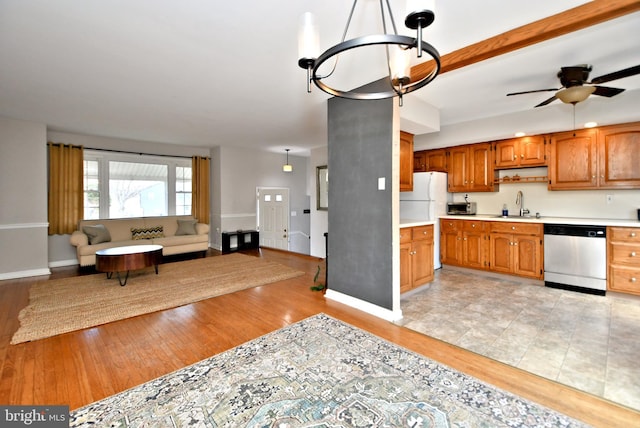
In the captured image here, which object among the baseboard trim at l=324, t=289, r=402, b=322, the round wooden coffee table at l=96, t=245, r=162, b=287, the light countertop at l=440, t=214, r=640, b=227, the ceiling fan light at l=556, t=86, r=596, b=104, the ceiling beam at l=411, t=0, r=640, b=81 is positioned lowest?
the baseboard trim at l=324, t=289, r=402, b=322

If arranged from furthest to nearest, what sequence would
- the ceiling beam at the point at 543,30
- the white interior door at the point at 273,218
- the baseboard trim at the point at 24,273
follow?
the white interior door at the point at 273,218 < the baseboard trim at the point at 24,273 < the ceiling beam at the point at 543,30

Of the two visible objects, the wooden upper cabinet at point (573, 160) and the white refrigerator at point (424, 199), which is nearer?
the wooden upper cabinet at point (573, 160)

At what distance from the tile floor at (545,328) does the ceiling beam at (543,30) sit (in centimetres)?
242

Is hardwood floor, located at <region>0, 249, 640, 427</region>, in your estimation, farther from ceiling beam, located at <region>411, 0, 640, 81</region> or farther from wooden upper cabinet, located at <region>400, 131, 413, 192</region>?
ceiling beam, located at <region>411, 0, 640, 81</region>

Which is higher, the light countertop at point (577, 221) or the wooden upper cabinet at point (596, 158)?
the wooden upper cabinet at point (596, 158)

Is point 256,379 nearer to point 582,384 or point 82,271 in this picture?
point 582,384

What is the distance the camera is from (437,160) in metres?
5.36

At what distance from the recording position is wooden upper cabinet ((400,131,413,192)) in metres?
3.75

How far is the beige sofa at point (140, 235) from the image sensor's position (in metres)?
5.02

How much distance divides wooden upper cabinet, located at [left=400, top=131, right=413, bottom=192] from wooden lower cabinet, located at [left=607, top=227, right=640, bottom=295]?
2.53m

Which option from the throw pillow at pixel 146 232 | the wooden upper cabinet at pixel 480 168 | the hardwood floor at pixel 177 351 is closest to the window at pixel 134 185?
the throw pillow at pixel 146 232

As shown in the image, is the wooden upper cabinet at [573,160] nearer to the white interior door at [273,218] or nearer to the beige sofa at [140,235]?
the white interior door at [273,218]

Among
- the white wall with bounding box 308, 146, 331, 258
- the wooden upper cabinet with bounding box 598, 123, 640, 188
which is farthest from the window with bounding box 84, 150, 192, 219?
the wooden upper cabinet with bounding box 598, 123, 640, 188

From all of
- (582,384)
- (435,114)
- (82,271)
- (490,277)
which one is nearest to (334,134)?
(435,114)
